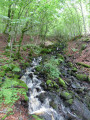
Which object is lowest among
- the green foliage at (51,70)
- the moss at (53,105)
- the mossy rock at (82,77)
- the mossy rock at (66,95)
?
the moss at (53,105)

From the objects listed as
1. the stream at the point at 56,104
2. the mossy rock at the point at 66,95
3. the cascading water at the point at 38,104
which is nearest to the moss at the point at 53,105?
the stream at the point at 56,104

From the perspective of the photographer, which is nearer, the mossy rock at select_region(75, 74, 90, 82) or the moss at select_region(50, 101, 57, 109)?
the moss at select_region(50, 101, 57, 109)

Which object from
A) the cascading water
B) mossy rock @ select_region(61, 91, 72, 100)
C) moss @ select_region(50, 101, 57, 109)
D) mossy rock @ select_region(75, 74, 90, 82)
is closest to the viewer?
the cascading water

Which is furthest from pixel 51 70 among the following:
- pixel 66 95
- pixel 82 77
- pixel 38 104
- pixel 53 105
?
pixel 38 104

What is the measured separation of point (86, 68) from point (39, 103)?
5.94 m

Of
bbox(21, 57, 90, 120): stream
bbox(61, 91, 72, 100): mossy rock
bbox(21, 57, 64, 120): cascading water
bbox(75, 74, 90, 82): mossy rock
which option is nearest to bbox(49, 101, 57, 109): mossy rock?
bbox(21, 57, 90, 120): stream

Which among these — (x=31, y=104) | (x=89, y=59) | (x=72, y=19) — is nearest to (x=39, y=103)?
(x=31, y=104)

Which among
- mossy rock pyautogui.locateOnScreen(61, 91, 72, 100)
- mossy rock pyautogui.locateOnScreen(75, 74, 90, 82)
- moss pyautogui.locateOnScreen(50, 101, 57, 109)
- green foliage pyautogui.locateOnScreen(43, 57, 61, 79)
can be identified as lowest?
moss pyautogui.locateOnScreen(50, 101, 57, 109)

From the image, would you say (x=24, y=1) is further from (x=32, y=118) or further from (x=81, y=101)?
(x=81, y=101)

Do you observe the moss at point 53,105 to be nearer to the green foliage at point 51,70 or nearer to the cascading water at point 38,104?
the cascading water at point 38,104

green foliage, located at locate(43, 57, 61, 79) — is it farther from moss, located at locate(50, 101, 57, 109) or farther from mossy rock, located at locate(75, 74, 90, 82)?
moss, located at locate(50, 101, 57, 109)

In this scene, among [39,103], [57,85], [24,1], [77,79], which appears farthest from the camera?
[77,79]

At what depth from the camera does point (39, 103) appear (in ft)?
15.8

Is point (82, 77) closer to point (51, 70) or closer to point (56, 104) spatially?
point (51, 70)
